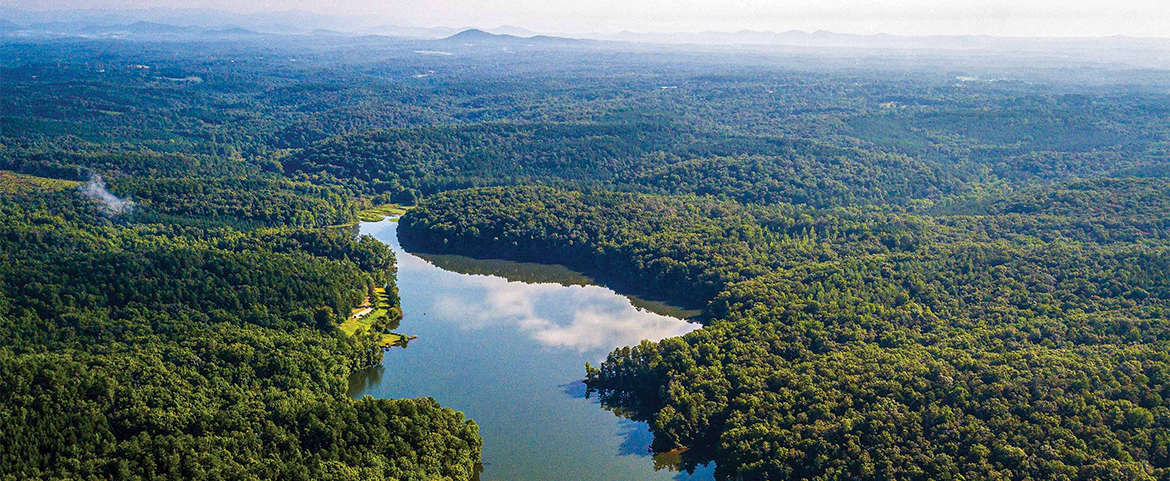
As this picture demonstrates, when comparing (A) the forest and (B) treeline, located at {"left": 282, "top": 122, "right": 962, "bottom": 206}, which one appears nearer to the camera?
(A) the forest

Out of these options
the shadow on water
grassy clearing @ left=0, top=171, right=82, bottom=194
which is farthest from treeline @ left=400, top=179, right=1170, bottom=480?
grassy clearing @ left=0, top=171, right=82, bottom=194

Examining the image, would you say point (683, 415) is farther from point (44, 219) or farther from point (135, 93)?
point (135, 93)

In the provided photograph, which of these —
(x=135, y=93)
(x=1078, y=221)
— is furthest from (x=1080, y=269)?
(x=135, y=93)

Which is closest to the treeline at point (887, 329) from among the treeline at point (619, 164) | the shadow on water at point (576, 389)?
the shadow on water at point (576, 389)

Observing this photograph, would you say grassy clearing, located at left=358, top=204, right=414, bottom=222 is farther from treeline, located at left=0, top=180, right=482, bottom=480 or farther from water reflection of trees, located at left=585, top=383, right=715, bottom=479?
water reflection of trees, located at left=585, top=383, right=715, bottom=479

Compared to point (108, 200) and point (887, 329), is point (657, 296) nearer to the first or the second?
point (887, 329)

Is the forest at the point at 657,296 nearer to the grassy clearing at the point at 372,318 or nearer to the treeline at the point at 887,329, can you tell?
the treeline at the point at 887,329
